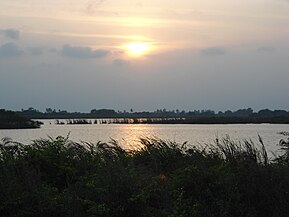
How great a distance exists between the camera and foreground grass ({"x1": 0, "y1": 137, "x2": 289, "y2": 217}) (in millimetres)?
9000

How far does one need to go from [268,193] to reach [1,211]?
196 inches

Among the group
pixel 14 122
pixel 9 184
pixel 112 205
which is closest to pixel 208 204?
pixel 112 205

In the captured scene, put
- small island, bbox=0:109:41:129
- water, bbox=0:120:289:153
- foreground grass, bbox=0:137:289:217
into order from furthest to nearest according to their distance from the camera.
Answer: small island, bbox=0:109:41:129 < water, bbox=0:120:289:153 < foreground grass, bbox=0:137:289:217

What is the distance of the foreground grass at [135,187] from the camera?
29.5 feet

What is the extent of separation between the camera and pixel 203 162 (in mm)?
10680

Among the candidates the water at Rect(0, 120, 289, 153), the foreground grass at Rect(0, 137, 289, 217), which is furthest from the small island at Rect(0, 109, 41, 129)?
the foreground grass at Rect(0, 137, 289, 217)

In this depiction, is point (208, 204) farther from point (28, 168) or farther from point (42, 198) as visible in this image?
point (28, 168)

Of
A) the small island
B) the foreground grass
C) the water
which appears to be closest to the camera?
the foreground grass

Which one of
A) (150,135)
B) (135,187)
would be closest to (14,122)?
(150,135)

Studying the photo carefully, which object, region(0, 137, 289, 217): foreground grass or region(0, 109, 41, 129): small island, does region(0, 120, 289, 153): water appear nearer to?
region(0, 137, 289, 217): foreground grass

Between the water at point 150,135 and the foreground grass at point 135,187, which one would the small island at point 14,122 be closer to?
the water at point 150,135

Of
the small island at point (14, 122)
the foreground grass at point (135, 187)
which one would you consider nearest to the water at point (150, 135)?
the foreground grass at point (135, 187)

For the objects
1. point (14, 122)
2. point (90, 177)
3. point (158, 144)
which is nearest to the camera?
point (90, 177)

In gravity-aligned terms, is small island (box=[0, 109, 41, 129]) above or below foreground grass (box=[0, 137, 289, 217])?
above
